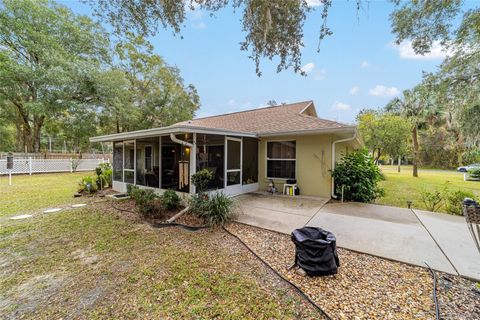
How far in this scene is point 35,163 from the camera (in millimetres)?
14555

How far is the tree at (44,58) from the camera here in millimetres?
12758

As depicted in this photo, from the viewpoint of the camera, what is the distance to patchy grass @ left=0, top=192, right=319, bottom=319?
2264 millimetres

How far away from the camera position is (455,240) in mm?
3822

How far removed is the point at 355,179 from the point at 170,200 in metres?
6.15

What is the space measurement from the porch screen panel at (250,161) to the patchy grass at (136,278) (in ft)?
12.0

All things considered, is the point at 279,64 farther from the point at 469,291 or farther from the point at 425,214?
the point at 425,214

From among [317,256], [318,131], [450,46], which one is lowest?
[317,256]

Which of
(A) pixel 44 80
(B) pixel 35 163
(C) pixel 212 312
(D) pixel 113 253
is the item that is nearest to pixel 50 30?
(A) pixel 44 80

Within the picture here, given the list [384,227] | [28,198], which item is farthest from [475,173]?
[28,198]

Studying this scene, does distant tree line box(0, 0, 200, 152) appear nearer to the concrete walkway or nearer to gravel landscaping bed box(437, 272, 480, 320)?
the concrete walkway

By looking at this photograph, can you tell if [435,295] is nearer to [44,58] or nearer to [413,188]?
[413,188]

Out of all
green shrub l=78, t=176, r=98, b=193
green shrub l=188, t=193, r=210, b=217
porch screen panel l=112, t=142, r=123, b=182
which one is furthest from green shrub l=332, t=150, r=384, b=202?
green shrub l=78, t=176, r=98, b=193

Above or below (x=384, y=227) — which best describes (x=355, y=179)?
above

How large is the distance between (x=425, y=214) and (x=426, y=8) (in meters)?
5.27
